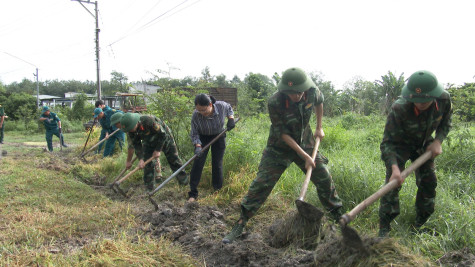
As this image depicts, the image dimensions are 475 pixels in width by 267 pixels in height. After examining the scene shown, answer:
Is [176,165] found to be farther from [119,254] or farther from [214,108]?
[119,254]

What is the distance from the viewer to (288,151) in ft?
10.6

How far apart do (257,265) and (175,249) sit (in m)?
0.88

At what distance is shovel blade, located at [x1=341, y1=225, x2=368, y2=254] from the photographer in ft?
7.23

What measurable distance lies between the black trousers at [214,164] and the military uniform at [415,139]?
2440 mm

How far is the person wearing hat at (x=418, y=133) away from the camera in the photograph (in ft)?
8.12

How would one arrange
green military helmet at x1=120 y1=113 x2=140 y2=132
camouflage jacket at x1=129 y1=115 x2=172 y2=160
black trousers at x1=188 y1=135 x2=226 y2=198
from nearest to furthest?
1. green military helmet at x1=120 y1=113 x2=140 y2=132
2. black trousers at x1=188 y1=135 x2=226 y2=198
3. camouflage jacket at x1=129 y1=115 x2=172 y2=160

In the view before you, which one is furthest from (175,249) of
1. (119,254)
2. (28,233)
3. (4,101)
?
(4,101)

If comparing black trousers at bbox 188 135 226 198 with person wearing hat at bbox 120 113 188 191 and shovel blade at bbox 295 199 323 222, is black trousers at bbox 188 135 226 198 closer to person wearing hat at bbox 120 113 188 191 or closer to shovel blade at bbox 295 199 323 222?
person wearing hat at bbox 120 113 188 191

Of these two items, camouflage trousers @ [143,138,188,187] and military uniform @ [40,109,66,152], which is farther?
military uniform @ [40,109,66,152]

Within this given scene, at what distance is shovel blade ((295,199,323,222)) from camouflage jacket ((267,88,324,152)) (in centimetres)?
64

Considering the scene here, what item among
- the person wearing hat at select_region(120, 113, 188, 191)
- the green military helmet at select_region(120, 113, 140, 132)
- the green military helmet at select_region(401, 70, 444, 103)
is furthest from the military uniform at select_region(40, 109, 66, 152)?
the green military helmet at select_region(401, 70, 444, 103)

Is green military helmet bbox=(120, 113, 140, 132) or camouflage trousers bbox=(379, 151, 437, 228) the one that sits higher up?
green military helmet bbox=(120, 113, 140, 132)

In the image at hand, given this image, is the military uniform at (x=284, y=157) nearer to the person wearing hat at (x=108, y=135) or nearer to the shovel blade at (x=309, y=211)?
the shovel blade at (x=309, y=211)

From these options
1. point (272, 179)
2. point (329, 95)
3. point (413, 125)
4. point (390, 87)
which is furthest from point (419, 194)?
point (329, 95)
